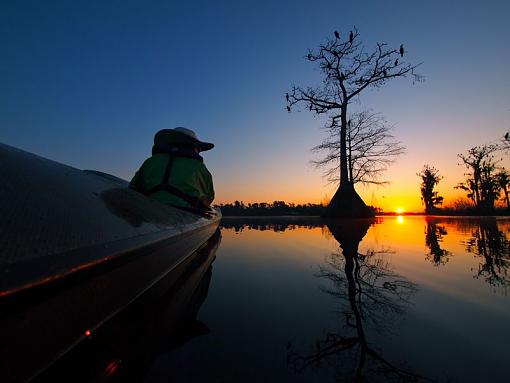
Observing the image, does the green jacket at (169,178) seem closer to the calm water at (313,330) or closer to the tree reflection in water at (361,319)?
the calm water at (313,330)

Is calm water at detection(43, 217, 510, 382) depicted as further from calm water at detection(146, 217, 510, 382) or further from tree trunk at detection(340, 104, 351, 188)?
tree trunk at detection(340, 104, 351, 188)

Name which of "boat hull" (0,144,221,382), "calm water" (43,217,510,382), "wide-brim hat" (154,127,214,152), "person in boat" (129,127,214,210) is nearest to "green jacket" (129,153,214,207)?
"person in boat" (129,127,214,210)

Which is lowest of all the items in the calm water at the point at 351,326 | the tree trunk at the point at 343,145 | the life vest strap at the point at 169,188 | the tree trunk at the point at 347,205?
the calm water at the point at 351,326

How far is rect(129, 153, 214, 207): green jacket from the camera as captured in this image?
2688mm

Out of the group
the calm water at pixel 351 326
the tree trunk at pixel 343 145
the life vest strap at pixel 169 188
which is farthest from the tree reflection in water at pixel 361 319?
the tree trunk at pixel 343 145

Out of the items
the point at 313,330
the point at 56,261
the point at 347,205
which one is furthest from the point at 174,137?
the point at 347,205

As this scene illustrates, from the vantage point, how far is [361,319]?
115 centimetres

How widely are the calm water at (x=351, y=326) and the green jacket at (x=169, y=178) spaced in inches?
42.5

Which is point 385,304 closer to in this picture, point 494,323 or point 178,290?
point 494,323

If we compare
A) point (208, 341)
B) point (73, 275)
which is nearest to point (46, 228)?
point (73, 275)

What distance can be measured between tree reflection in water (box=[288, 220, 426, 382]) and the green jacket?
63.3 inches

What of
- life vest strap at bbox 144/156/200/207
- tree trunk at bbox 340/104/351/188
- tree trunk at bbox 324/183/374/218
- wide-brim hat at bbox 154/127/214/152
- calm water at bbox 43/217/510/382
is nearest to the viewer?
calm water at bbox 43/217/510/382

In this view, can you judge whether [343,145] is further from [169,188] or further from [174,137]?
[169,188]

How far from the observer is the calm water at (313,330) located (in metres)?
0.76
